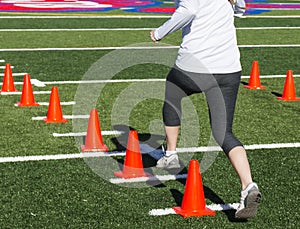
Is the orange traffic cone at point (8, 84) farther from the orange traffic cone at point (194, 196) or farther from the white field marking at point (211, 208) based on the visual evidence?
the orange traffic cone at point (194, 196)

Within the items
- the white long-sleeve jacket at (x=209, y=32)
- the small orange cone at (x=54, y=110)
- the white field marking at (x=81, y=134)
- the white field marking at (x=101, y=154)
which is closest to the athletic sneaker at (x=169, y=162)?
the white field marking at (x=101, y=154)

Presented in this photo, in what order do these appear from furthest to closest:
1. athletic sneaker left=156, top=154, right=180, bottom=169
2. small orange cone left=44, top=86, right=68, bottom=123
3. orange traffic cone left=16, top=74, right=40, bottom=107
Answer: orange traffic cone left=16, top=74, right=40, bottom=107 < small orange cone left=44, top=86, right=68, bottom=123 < athletic sneaker left=156, top=154, right=180, bottom=169

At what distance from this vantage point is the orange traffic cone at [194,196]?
18.7 ft

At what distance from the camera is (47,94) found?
11031mm

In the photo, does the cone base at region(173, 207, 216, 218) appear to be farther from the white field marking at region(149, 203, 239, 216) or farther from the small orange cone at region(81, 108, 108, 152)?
the small orange cone at region(81, 108, 108, 152)

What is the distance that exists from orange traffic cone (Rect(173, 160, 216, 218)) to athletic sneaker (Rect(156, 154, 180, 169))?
114 cm

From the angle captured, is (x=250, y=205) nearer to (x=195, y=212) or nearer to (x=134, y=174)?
(x=195, y=212)

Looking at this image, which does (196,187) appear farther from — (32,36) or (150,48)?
(32,36)

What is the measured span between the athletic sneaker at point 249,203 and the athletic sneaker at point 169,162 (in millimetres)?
1426

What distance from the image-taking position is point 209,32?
584 cm

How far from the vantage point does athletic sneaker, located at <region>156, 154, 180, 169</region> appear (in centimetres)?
687

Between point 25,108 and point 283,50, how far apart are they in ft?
27.1

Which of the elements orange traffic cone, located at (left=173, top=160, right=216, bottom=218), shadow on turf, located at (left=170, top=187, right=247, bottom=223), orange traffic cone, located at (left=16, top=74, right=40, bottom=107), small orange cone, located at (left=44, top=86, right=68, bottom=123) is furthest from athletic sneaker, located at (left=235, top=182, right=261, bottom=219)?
orange traffic cone, located at (left=16, top=74, right=40, bottom=107)

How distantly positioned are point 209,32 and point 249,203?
1.34 meters
